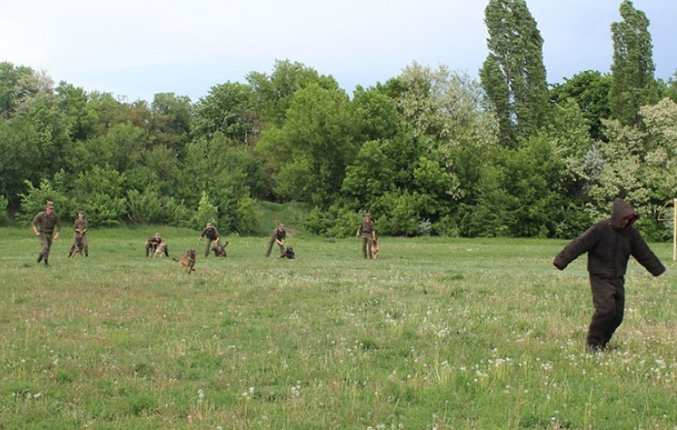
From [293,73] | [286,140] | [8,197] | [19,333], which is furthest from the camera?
[293,73]

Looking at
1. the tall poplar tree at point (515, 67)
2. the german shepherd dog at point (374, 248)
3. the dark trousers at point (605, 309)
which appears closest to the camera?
the dark trousers at point (605, 309)

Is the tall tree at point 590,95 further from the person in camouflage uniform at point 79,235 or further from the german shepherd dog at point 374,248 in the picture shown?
the person in camouflage uniform at point 79,235

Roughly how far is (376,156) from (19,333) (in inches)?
2288

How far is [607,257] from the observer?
10750 millimetres

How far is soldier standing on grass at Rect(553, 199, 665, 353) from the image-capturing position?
34.5 ft

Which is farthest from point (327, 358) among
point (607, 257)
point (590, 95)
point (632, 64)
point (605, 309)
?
Result: point (590, 95)

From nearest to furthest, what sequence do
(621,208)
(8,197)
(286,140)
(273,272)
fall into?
(621,208) → (273,272) → (8,197) → (286,140)

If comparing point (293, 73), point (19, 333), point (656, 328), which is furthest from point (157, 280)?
point (293, 73)

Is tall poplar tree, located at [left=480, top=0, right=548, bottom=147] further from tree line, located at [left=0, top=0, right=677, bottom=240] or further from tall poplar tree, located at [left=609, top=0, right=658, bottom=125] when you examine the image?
tall poplar tree, located at [left=609, top=0, right=658, bottom=125]

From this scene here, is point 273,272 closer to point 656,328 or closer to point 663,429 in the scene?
point 656,328

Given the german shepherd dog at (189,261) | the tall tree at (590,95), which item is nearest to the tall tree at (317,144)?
the tall tree at (590,95)

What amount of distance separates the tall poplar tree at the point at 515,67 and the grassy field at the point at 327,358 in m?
53.2

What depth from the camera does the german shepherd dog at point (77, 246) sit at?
34438mm

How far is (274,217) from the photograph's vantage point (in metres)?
76.5
